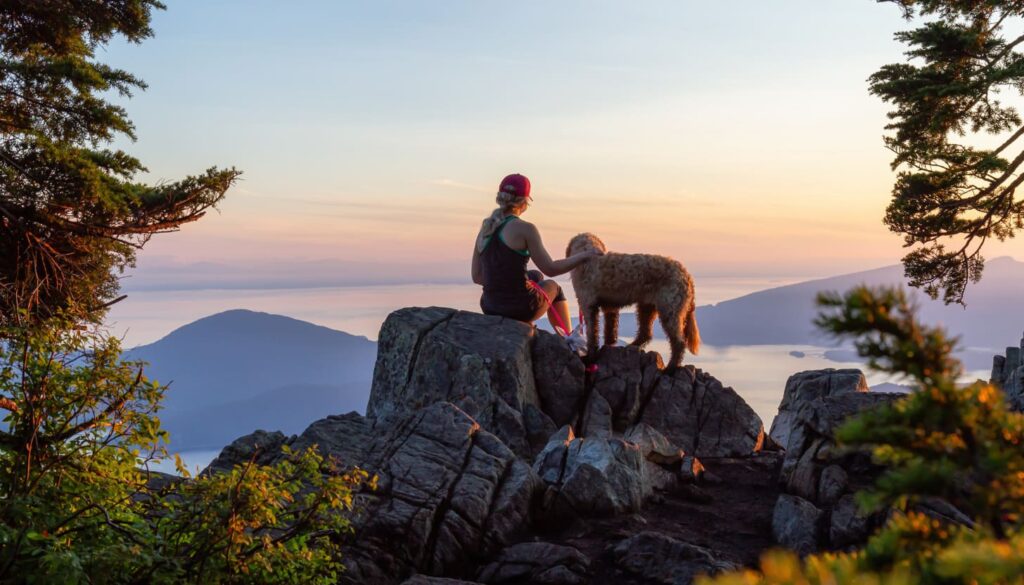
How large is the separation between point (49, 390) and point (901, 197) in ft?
56.5

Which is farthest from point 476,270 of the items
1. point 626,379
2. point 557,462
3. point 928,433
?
point 928,433

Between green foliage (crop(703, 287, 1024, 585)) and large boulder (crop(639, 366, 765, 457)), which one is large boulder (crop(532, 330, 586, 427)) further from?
green foliage (crop(703, 287, 1024, 585))

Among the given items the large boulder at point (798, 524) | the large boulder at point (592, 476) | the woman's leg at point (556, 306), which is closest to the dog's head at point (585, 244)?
the woman's leg at point (556, 306)

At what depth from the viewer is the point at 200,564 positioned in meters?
5.94

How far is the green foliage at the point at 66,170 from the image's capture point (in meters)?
17.6

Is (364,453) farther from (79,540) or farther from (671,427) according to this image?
(671,427)

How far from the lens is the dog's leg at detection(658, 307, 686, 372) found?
1347 cm

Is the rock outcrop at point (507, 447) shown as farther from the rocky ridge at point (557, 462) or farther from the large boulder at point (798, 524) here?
the large boulder at point (798, 524)

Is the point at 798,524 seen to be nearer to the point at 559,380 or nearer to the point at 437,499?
the point at 437,499

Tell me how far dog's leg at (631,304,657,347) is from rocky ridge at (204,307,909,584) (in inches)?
27.0

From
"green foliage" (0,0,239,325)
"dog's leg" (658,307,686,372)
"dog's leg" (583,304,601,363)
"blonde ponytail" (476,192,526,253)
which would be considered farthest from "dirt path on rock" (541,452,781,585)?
"green foliage" (0,0,239,325)

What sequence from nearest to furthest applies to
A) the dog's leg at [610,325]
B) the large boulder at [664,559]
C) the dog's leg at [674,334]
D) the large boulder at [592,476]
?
1. the large boulder at [664,559]
2. the large boulder at [592,476]
3. the dog's leg at [674,334]
4. the dog's leg at [610,325]

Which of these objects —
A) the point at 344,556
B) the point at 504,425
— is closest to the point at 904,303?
the point at 344,556

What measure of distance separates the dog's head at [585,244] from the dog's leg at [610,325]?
93 cm
